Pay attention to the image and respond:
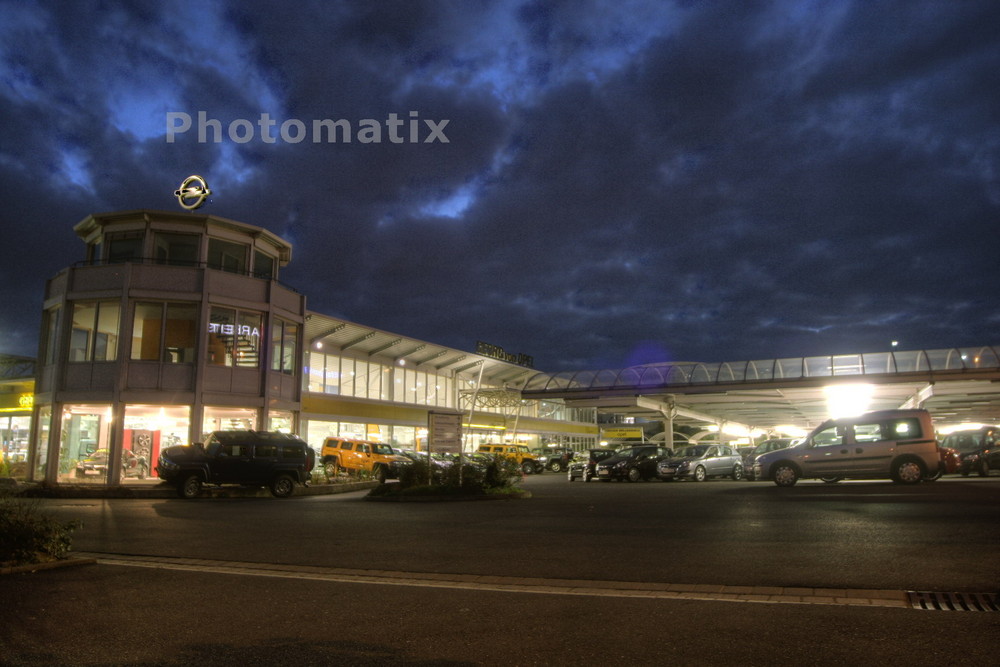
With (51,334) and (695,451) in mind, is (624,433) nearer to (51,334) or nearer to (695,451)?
(695,451)

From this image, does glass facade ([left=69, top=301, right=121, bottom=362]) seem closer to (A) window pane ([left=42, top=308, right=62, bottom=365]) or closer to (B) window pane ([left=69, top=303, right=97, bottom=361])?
(B) window pane ([left=69, top=303, right=97, bottom=361])

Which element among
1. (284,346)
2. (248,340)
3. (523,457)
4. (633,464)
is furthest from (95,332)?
(523,457)

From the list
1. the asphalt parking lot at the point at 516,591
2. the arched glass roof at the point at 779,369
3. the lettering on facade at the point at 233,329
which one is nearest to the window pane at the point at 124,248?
the lettering on facade at the point at 233,329

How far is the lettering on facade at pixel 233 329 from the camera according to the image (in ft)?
96.3

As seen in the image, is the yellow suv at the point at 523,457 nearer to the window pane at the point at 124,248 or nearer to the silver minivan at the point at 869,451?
the window pane at the point at 124,248

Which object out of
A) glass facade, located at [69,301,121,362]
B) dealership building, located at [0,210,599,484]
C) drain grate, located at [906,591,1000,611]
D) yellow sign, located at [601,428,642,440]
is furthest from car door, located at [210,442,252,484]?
yellow sign, located at [601,428,642,440]

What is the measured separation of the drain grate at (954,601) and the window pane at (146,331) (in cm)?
2753

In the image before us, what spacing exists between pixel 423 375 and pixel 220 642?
167 feet

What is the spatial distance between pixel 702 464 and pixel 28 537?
84.7ft

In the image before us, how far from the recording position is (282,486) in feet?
78.4

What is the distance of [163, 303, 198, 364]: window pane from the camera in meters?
28.6

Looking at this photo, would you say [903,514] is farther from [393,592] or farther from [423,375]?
[423,375]

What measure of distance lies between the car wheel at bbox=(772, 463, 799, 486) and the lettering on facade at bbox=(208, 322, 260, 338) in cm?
2068

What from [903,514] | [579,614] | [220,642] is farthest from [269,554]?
[903,514]
